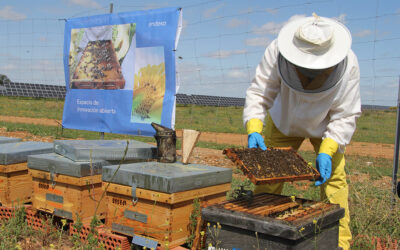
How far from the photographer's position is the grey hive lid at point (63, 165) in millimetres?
3271

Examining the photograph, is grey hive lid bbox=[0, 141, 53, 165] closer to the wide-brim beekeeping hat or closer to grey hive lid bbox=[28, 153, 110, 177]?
grey hive lid bbox=[28, 153, 110, 177]

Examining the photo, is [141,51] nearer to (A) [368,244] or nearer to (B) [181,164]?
(B) [181,164]

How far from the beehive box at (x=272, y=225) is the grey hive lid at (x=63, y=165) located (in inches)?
45.2

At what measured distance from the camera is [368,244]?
333cm

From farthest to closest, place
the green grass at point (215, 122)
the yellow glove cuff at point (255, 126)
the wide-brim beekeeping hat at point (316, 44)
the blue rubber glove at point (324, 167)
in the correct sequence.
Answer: the green grass at point (215, 122) → the yellow glove cuff at point (255, 126) → the blue rubber glove at point (324, 167) → the wide-brim beekeeping hat at point (316, 44)

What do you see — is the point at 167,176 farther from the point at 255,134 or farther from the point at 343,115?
the point at 343,115

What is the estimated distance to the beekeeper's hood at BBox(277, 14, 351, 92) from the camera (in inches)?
107

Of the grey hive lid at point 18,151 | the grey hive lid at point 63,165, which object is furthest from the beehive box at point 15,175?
the grey hive lid at point 63,165

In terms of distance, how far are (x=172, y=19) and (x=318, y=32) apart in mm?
2237

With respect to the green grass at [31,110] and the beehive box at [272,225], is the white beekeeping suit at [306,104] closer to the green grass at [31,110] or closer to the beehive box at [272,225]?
the beehive box at [272,225]

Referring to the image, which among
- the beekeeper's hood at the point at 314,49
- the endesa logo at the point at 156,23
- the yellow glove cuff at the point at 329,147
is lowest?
the yellow glove cuff at the point at 329,147

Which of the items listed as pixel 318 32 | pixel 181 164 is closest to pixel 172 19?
pixel 181 164

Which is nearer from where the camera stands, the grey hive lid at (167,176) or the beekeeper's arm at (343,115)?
the grey hive lid at (167,176)

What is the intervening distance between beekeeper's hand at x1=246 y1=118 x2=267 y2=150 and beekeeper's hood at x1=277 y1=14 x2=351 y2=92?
0.49m
